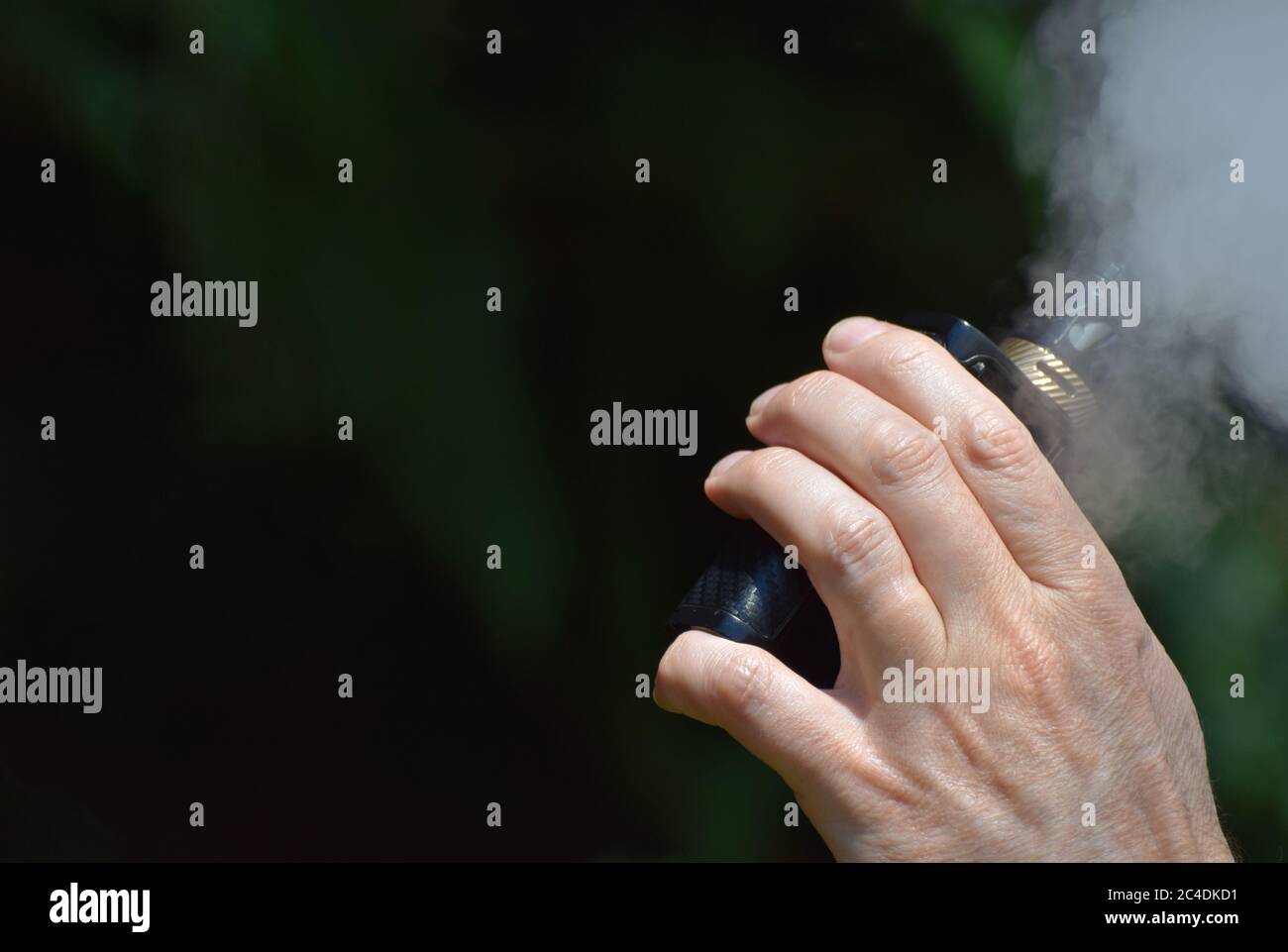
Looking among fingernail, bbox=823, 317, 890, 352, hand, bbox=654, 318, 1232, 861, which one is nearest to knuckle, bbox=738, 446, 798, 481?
hand, bbox=654, 318, 1232, 861

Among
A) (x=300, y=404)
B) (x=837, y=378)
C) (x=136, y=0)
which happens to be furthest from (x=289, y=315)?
(x=837, y=378)

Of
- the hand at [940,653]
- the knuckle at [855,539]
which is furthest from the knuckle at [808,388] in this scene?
the knuckle at [855,539]

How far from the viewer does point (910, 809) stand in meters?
0.85

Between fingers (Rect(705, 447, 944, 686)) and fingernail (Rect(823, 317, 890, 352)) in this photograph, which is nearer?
fingers (Rect(705, 447, 944, 686))

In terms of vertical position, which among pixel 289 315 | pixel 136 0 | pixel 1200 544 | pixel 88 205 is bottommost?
pixel 1200 544

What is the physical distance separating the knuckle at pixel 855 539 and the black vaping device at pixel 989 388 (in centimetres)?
5

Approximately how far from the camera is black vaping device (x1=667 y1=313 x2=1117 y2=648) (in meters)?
0.86

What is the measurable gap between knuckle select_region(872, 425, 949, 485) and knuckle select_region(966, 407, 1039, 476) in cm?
3

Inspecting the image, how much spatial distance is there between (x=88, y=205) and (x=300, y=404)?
1.11 ft

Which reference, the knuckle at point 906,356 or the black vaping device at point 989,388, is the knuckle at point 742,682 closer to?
the black vaping device at point 989,388

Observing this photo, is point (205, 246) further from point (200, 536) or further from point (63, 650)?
point (63, 650)

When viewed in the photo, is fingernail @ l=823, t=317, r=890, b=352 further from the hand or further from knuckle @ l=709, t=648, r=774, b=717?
knuckle @ l=709, t=648, r=774, b=717

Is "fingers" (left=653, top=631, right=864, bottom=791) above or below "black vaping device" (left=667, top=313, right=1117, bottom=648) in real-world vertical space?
below

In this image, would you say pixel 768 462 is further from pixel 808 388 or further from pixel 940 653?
pixel 940 653
